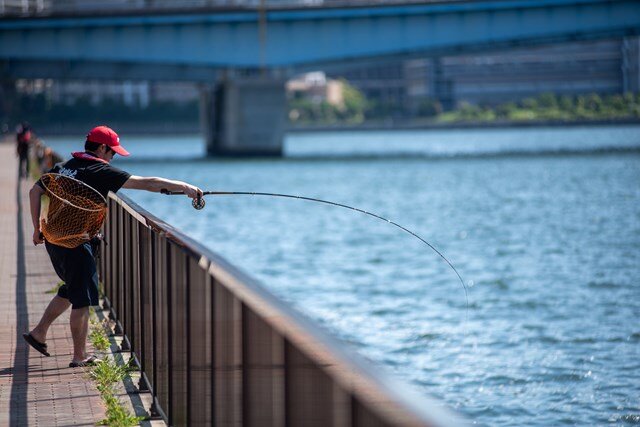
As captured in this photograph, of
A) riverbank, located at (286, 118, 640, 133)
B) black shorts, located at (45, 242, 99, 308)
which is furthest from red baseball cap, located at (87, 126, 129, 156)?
riverbank, located at (286, 118, 640, 133)

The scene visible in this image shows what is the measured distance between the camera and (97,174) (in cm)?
876

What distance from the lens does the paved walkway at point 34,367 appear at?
7.96m

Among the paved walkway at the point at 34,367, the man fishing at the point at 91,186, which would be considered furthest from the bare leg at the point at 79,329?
the paved walkway at the point at 34,367

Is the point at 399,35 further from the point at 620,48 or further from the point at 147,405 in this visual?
the point at 620,48

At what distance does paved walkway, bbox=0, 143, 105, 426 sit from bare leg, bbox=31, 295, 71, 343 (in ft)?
0.70

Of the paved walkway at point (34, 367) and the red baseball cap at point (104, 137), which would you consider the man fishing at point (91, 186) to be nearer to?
the red baseball cap at point (104, 137)

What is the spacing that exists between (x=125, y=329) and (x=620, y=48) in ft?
546

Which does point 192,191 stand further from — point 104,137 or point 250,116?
point 250,116

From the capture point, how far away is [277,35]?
75750 mm

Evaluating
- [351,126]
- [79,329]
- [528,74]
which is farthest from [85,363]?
[528,74]

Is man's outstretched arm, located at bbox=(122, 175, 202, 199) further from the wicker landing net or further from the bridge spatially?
the bridge

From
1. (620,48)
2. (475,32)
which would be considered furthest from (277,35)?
(620,48)

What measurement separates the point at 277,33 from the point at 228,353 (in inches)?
2778

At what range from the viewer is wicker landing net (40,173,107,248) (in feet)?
28.9
